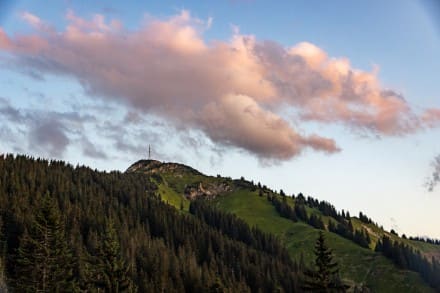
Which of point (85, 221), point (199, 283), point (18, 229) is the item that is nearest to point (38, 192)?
point (85, 221)

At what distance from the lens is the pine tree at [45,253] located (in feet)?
212

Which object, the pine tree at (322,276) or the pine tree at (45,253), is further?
the pine tree at (45,253)

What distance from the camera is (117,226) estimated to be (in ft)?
650

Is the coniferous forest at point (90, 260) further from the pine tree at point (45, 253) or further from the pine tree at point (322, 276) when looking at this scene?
the pine tree at point (322, 276)

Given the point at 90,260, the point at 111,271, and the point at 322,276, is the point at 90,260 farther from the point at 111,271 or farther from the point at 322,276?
the point at 322,276

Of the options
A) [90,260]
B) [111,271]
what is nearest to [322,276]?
[111,271]

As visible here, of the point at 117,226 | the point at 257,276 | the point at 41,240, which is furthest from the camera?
the point at 117,226

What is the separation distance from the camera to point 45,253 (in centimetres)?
6562

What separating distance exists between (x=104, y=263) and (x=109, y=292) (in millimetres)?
3249

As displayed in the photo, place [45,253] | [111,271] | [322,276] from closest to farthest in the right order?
[322,276] → [111,271] → [45,253]

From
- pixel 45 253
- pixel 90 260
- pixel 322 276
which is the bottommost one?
Result: pixel 90 260

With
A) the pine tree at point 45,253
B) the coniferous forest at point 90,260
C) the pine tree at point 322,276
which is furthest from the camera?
the pine tree at point 45,253

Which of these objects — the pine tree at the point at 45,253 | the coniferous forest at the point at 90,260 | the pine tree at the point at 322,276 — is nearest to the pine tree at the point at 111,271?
the coniferous forest at the point at 90,260

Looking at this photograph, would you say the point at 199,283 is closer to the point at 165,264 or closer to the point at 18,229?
the point at 165,264
